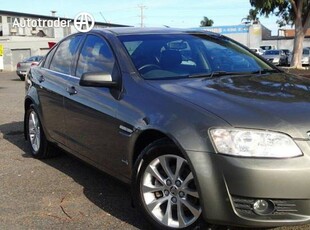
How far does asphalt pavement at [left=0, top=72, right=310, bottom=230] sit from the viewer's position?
3896 mm

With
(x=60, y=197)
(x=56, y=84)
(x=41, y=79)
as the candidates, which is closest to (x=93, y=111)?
(x=60, y=197)

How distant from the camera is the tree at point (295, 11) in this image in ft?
96.3

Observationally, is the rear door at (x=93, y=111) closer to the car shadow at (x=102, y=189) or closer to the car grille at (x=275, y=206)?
the car shadow at (x=102, y=189)

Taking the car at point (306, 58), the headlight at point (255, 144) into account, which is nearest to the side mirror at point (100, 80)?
the headlight at point (255, 144)

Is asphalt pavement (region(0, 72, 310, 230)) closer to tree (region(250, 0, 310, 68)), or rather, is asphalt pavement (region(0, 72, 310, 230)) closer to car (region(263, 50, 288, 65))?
tree (region(250, 0, 310, 68))

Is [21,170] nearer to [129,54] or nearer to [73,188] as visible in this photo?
[73,188]

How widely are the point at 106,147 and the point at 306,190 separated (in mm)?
1823

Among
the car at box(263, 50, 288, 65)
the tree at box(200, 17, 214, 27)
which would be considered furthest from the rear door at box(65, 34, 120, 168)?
the tree at box(200, 17, 214, 27)

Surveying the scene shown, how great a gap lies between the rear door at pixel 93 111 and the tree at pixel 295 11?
2583 cm

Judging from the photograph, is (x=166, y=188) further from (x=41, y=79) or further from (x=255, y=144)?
(x=41, y=79)

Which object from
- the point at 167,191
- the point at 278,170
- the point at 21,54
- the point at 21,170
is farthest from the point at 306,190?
the point at 21,54

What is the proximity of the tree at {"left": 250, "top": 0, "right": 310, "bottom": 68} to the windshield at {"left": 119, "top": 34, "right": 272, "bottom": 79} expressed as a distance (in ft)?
83.6

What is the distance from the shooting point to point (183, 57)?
4422 mm

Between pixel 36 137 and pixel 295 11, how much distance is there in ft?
87.3
